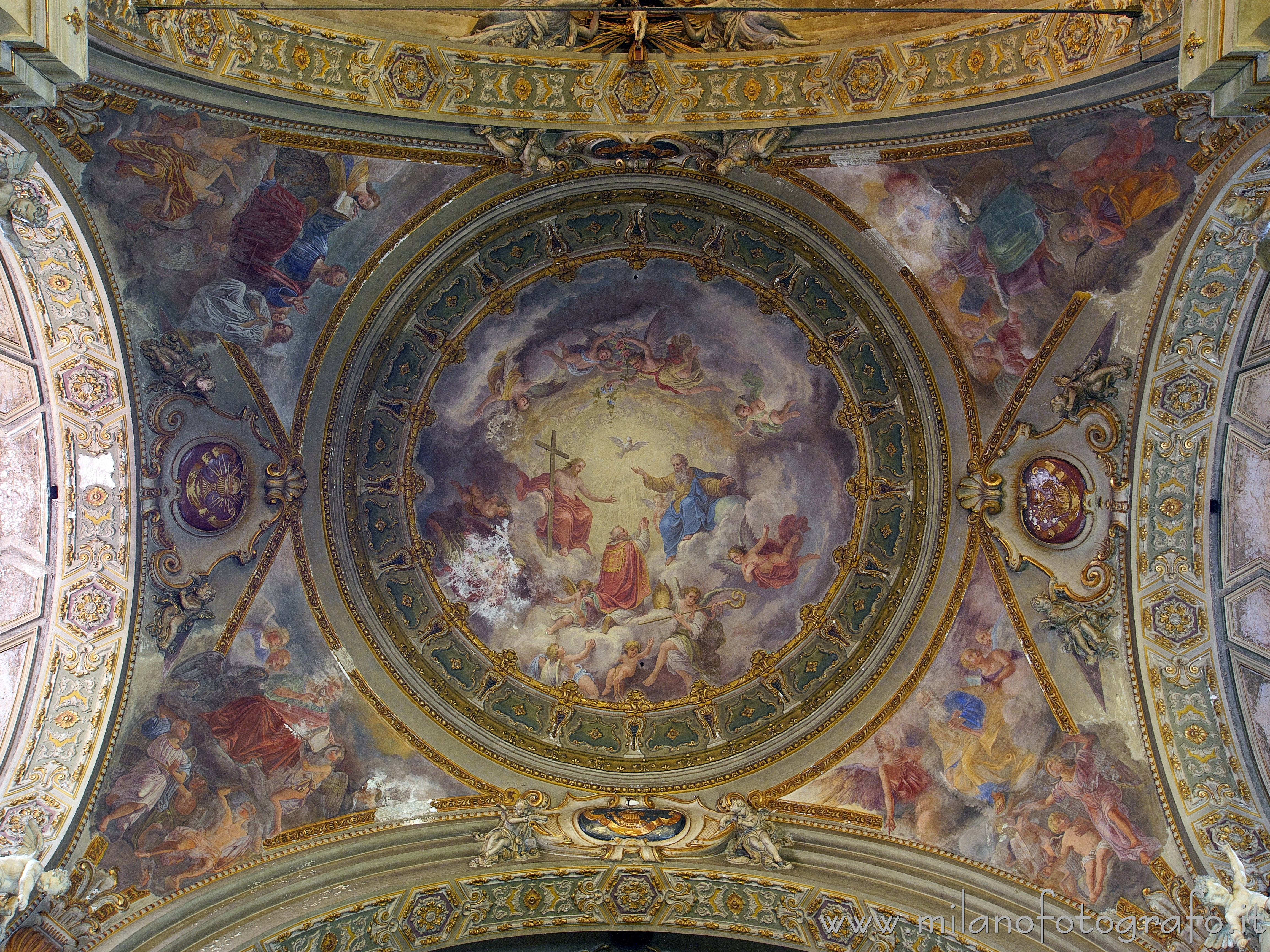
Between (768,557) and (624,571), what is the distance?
2.42m

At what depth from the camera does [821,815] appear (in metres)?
15.4

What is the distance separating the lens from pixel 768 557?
57.8 ft

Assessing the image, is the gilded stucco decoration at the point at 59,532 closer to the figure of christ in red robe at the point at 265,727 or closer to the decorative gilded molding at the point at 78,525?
the decorative gilded molding at the point at 78,525

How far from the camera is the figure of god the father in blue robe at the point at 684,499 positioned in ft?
58.6

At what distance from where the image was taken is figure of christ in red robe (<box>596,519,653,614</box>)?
1783 cm

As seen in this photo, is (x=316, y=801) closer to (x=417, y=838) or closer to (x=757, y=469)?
(x=417, y=838)

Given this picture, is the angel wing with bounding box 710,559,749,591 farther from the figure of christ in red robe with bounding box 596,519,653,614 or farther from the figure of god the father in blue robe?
the figure of christ in red robe with bounding box 596,519,653,614

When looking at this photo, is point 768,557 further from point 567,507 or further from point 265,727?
point 265,727

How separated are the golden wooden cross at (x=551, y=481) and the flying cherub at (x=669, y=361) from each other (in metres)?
1.83

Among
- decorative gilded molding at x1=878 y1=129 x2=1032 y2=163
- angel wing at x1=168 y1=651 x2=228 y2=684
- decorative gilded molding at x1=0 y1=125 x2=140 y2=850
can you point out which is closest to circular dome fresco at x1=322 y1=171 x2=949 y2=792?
decorative gilded molding at x1=878 y1=129 x2=1032 y2=163

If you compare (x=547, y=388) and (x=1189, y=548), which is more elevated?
(x=547, y=388)

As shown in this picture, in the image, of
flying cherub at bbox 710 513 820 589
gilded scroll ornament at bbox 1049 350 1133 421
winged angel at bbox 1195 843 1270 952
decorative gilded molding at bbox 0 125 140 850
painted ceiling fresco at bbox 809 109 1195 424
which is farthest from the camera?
flying cherub at bbox 710 513 820 589

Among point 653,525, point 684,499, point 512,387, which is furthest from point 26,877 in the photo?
point 684,499

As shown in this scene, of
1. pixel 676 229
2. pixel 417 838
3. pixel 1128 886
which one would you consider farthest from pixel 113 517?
pixel 1128 886
